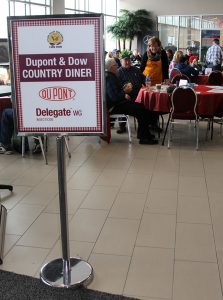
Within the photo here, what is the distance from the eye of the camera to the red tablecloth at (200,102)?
5258 mm

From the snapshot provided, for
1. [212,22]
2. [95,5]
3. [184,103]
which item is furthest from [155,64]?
[212,22]

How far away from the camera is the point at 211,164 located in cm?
454

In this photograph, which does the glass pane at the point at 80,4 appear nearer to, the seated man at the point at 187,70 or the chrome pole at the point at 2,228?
the seated man at the point at 187,70

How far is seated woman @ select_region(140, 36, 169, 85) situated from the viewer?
6.26 metres

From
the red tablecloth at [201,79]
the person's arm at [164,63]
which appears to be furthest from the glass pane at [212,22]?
the person's arm at [164,63]

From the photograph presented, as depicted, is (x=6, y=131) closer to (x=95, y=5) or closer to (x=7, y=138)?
(x=7, y=138)

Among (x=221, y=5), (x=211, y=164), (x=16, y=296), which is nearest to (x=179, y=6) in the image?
(x=221, y=5)

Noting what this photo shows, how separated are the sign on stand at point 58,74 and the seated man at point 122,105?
3.43m

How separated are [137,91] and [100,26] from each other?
4132mm

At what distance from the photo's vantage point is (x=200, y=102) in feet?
17.3

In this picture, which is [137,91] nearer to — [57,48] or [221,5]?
[57,48]

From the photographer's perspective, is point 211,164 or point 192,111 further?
point 192,111

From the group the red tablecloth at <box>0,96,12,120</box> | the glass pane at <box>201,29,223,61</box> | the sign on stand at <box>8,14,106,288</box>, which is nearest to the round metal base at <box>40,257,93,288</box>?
the sign on stand at <box>8,14,106,288</box>

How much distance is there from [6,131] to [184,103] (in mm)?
2269
